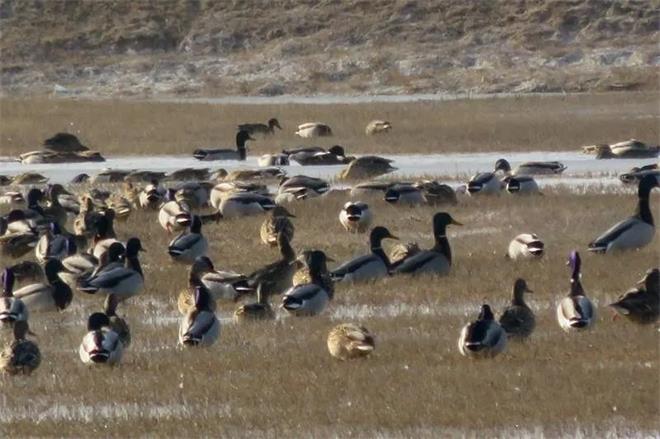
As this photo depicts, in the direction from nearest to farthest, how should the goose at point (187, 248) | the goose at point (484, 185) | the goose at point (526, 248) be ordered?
the goose at point (526, 248) < the goose at point (187, 248) < the goose at point (484, 185)

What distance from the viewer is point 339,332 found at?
9234mm

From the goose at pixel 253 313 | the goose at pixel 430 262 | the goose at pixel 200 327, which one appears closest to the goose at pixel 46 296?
the goose at pixel 253 313

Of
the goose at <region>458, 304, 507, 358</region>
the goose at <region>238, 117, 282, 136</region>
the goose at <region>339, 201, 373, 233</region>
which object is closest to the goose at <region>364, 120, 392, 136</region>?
the goose at <region>238, 117, 282, 136</region>

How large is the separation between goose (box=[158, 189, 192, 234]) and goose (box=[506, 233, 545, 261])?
10.5ft

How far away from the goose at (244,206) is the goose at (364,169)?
3953 millimetres

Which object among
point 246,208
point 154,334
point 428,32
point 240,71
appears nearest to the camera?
point 154,334

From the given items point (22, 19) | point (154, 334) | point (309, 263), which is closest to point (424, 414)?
point (154, 334)

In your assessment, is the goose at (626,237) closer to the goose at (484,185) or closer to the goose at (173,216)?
the goose at (173,216)

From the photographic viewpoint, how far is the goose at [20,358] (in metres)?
9.03

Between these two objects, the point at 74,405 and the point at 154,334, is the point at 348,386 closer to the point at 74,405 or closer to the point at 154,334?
the point at 74,405

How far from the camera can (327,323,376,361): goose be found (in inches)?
359

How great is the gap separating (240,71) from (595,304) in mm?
34350

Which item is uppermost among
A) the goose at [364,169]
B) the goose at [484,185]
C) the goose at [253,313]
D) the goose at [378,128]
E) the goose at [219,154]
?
the goose at [378,128]

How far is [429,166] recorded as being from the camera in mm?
21578
